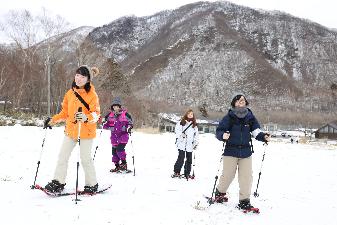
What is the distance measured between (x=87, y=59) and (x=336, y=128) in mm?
69563

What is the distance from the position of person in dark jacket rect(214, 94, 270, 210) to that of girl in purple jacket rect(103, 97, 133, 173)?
3927mm

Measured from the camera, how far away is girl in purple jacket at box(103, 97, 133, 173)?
10.9m

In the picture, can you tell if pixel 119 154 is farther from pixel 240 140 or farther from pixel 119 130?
pixel 240 140

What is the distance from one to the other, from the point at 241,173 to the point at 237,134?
744 millimetres

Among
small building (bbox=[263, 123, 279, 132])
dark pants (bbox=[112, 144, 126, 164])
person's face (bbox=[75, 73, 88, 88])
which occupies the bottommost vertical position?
small building (bbox=[263, 123, 279, 132])

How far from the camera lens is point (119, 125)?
36.0 feet

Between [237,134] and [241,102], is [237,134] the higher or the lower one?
the lower one

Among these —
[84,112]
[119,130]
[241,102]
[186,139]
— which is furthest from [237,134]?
[119,130]

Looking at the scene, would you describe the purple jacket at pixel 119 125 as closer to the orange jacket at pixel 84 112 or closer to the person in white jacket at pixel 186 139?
the person in white jacket at pixel 186 139

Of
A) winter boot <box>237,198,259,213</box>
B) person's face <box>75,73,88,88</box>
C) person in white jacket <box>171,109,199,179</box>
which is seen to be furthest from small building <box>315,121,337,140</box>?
person's face <box>75,73,88,88</box>

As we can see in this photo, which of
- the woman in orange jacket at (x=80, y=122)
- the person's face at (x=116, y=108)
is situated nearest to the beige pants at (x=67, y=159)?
the woman in orange jacket at (x=80, y=122)

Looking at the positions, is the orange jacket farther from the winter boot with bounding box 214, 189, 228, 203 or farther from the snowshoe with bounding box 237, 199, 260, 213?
the snowshoe with bounding box 237, 199, 260, 213

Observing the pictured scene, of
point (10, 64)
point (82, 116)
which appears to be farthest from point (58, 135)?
point (10, 64)

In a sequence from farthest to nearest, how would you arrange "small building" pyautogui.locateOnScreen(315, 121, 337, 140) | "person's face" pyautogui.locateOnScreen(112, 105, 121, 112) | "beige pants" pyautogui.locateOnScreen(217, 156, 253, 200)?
1. "small building" pyautogui.locateOnScreen(315, 121, 337, 140)
2. "person's face" pyautogui.locateOnScreen(112, 105, 121, 112)
3. "beige pants" pyautogui.locateOnScreen(217, 156, 253, 200)
